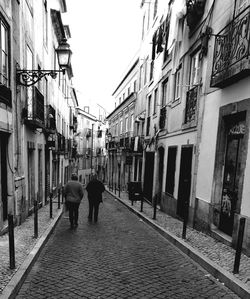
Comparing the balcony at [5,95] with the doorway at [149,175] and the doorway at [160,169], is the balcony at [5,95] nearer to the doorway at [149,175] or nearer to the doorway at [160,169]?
the doorway at [160,169]

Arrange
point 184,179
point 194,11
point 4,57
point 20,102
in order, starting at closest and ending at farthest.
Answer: point 4,57, point 20,102, point 194,11, point 184,179

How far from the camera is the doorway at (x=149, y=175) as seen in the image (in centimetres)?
1483

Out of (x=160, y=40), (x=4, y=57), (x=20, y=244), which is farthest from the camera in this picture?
(x=160, y=40)

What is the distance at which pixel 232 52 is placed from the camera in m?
6.07

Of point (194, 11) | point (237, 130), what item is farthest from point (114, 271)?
point (194, 11)

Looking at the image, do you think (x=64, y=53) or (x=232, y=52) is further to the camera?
(x=64, y=53)

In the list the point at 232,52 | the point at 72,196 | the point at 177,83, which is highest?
the point at 177,83

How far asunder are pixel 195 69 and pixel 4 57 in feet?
19.4

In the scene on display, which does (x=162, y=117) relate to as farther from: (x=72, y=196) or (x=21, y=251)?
(x=21, y=251)

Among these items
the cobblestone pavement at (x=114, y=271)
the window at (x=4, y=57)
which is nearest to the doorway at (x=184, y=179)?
the cobblestone pavement at (x=114, y=271)

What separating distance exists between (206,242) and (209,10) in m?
6.20

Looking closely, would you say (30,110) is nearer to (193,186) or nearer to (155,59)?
(193,186)

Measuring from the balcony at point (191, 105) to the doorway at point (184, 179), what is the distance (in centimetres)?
95

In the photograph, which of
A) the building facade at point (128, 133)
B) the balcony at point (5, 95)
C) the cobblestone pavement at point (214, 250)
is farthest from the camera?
the building facade at point (128, 133)
